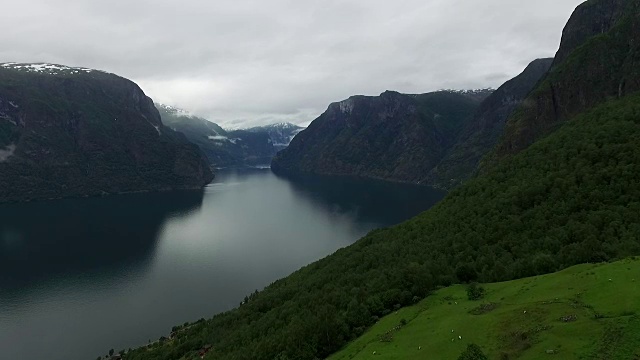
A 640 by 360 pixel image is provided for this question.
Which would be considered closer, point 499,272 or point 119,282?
point 499,272

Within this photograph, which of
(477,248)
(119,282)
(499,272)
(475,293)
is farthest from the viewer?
(119,282)

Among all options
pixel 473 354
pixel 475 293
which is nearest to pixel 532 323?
pixel 473 354

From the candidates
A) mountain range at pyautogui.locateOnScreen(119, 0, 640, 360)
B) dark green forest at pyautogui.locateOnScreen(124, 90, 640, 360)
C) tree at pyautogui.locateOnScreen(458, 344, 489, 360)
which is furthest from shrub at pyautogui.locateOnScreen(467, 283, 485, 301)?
tree at pyautogui.locateOnScreen(458, 344, 489, 360)

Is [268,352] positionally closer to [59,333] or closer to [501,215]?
[501,215]

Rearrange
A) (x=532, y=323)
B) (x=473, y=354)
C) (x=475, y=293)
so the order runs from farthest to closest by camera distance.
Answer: (x=475, y=293), (x=532, y=323), (x=473, y=354)

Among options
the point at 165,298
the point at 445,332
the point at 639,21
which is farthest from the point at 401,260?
the point at 639,21

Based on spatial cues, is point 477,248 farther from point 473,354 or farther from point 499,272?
point 473,354

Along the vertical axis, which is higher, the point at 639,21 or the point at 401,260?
the point at 639,21
